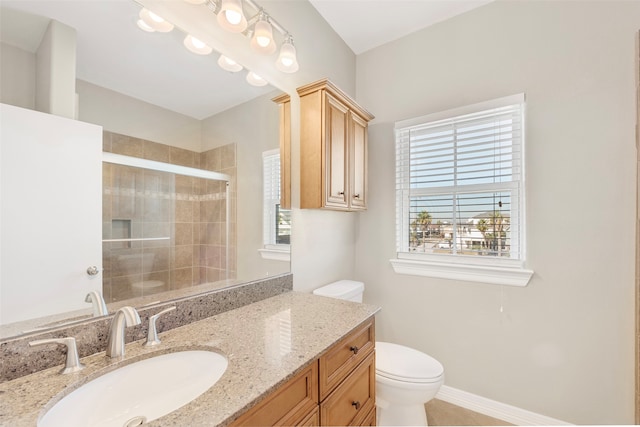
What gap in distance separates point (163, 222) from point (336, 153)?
1088 mm

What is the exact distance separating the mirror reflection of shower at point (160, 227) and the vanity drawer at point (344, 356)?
64 cm

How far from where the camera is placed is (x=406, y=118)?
83.4 inches

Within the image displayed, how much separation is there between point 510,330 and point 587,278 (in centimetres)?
51

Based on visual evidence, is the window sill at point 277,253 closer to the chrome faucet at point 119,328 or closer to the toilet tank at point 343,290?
the toilet tank at point 343,290

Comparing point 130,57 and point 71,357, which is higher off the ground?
point 130,57

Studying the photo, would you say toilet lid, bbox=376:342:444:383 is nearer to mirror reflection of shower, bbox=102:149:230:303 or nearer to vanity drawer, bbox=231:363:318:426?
vanity drawer, bbox=231:363:318:426

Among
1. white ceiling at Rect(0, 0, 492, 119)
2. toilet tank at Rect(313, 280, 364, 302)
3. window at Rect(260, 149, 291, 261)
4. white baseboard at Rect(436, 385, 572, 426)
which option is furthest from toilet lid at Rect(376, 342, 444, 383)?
white ceiling at Rect(0, 0, 492, 119)

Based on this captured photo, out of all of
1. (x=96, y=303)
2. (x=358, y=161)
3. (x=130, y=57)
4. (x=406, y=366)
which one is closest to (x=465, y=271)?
(x=406, y=366)

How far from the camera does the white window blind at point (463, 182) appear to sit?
68.9 inches

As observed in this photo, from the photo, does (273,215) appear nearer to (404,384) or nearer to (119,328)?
(119,328)

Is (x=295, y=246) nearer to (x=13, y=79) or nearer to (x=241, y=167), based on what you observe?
(x=241, y=167)

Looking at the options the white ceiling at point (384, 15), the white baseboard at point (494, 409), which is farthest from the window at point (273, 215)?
the white baseboard at point (494, 409)

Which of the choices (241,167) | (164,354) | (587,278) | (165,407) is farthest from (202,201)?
(587,278)

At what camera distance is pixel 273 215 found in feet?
5.27
